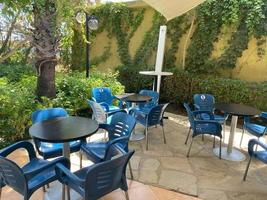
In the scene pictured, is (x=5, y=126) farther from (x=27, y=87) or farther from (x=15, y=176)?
(x=15, y=176)

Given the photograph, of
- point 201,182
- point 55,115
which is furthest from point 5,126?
point 201,182

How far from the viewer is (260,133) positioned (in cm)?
450

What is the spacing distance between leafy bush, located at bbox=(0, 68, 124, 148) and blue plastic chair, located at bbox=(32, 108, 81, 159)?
111 cm

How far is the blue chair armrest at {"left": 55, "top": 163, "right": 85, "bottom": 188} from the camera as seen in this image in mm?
2342

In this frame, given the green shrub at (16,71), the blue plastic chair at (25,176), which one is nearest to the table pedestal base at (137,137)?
the blue plastic chair at (25,176)

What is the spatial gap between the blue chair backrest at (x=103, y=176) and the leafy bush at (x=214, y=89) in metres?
5.27

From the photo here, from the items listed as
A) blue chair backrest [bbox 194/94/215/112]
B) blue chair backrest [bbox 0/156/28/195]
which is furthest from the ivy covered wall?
blue chair backrest [bbox 0/156/28/195]

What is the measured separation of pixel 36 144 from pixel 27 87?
8.90 ft

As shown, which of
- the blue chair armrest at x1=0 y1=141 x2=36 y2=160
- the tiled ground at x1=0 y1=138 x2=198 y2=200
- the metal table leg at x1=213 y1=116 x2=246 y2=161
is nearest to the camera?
the blue chair armrest at x1=0 y1=141 x2=36 y2=160

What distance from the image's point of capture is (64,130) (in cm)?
302

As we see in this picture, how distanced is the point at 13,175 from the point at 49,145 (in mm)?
1105

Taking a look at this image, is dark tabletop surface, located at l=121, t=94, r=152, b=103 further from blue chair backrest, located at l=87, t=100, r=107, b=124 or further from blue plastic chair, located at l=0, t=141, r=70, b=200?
blue plastic chair, located at l=0, t=141, r=70, b=200

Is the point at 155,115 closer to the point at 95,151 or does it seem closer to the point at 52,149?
the point at 95,151

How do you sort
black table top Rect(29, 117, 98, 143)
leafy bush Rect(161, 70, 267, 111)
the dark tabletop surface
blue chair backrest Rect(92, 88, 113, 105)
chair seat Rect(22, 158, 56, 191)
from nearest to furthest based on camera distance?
chair seat Rect(22, 158, 56, 191) → black table top Rect(29, 117, 98, 143) → the dark tabletop surface → blue chair backrest Rect(92, 88, 113, 105) → leafy bush Rect(161, 70, 267, 111)
